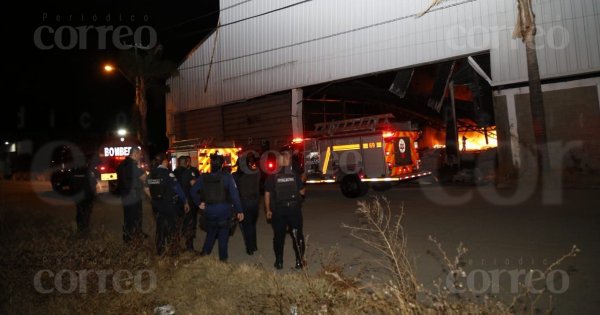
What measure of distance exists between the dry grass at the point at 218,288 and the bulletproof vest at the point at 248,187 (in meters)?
1.65

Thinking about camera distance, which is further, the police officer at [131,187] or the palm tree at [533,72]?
the palm tree at [533,72]

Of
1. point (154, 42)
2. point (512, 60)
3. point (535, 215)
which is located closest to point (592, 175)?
point (512, 60)

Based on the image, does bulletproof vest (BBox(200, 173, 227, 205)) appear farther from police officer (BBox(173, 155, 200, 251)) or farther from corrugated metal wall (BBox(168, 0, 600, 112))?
corrugated metal wall (BBox(168, 0, 600, 112))

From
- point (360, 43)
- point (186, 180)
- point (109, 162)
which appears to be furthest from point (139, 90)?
point (186, 180)

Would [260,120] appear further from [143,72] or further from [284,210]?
[284,210]

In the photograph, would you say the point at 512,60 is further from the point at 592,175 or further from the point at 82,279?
the point at 82,279

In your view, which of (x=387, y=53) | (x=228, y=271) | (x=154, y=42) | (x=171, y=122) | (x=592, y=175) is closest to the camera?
(x=228, y=271)

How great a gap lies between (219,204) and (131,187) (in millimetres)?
1962

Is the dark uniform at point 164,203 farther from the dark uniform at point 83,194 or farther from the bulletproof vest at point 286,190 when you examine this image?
the dark uniform at point 83,194

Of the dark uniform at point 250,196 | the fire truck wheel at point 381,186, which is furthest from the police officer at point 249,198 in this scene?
the fire truck wheel at point 381,186

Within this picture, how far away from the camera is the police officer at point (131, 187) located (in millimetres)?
7574

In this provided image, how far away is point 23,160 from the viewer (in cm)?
4494

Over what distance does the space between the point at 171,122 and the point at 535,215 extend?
25353 millimetres

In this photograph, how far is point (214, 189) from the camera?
6.62 meters
